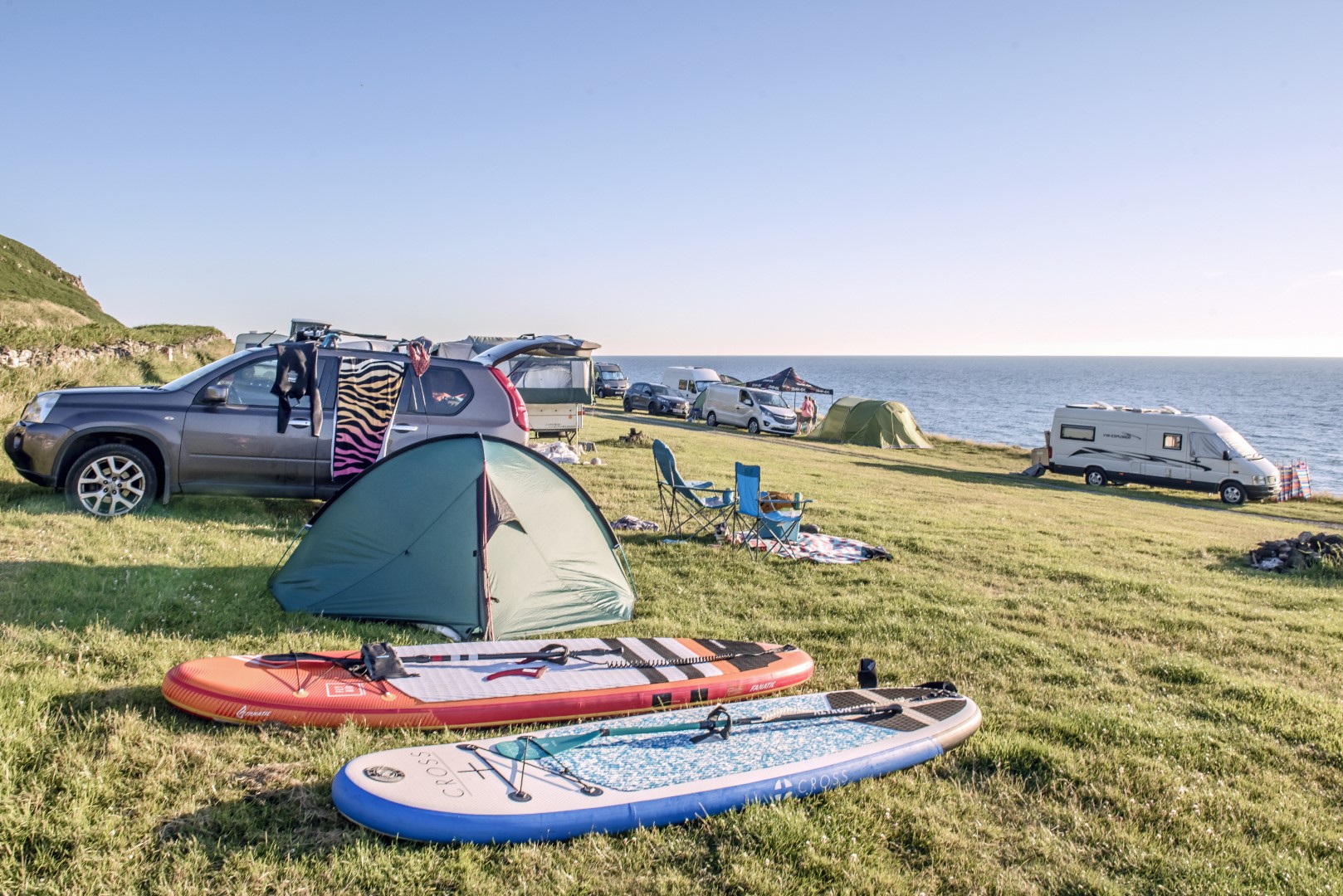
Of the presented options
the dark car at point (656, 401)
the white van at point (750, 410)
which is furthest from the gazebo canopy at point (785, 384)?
the dark car at point (656, 401)

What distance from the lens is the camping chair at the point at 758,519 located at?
912cm

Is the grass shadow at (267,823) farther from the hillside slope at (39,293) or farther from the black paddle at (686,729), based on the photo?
the hillside slope at (39,293)

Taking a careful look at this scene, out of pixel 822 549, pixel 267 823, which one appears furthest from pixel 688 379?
pixel 267 823

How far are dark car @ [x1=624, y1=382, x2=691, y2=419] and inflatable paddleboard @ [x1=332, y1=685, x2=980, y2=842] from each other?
30.5 meters

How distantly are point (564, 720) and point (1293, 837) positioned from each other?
11.6ft

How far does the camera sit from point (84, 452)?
800 cm

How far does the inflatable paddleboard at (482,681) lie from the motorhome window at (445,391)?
433 centimetres

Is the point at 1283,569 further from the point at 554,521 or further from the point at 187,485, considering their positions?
the point at 187,485

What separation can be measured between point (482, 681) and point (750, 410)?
27.4 metres

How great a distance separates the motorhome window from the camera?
9.16 meters

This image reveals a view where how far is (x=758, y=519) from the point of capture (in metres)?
9.17

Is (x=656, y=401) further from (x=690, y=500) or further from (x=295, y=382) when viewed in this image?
(x=295, y=382)

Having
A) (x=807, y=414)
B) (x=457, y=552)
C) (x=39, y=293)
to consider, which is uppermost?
(x=39, y=293)

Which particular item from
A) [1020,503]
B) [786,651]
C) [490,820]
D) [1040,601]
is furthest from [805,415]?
[490,820]
